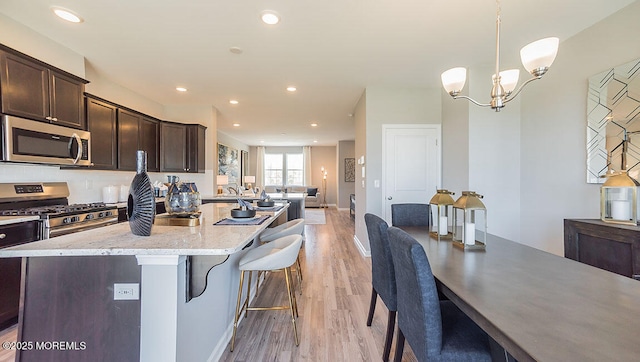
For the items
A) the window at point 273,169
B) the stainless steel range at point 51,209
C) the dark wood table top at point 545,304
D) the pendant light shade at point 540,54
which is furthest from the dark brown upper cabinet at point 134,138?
the window at point 273,169

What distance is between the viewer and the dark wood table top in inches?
29.2

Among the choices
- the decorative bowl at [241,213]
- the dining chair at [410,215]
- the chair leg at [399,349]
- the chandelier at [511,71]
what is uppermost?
the chandelier at [511,71]

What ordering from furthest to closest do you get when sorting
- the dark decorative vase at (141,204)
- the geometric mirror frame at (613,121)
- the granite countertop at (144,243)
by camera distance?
the geometric mirror frame at (613,121)
the dark decorative vase at (141,204)
the granite countertop at (144,243)

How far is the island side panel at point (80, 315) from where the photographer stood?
1178mm

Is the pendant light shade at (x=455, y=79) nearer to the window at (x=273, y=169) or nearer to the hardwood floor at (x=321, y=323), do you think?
the hardwood floor at (x=321, y=323)

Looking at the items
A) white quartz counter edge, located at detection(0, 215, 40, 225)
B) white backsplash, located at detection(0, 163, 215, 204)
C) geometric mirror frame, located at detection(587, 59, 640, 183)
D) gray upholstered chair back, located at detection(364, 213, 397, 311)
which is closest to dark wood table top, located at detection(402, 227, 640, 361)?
gray upholstered chair back, located at detection(364, 213, 397, 311)

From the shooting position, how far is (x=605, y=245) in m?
2.02

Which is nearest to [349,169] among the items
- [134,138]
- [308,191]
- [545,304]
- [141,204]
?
[308,191]

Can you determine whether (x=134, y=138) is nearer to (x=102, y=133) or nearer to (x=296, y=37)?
(x=102, y=133)

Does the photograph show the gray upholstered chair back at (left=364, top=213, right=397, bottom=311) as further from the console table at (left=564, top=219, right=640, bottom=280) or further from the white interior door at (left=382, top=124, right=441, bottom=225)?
the white interior door at (left=382, top=124, right=441, bottom=225)

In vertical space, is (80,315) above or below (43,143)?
below

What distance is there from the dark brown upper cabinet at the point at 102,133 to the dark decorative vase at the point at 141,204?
8.80 feet

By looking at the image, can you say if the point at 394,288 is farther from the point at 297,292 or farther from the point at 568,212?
the point at 568,212

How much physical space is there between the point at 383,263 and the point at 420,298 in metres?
0.68
